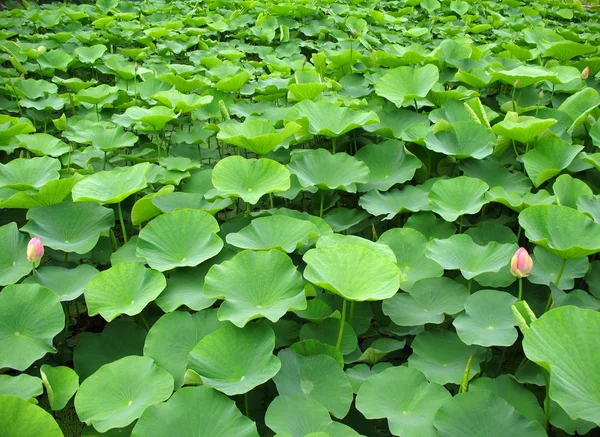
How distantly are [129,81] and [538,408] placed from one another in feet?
8.60

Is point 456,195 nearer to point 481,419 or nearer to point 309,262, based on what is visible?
point 309,262

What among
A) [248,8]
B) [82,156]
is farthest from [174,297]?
[248,8]

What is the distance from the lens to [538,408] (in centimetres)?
116

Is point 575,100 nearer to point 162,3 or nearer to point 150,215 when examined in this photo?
point 150,215

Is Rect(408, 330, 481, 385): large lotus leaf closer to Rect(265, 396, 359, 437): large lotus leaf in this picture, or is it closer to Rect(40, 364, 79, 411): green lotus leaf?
Rect(265, 396, 359, 437): large lotus leaf

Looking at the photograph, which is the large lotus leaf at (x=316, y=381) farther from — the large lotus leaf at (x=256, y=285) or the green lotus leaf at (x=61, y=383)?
the green lotus leaf at (x=61, y=383)

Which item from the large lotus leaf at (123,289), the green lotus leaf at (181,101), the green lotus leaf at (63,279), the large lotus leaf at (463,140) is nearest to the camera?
the large lotus leaf at (123,289)

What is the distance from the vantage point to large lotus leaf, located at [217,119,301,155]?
1.87m

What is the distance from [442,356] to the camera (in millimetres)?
1333

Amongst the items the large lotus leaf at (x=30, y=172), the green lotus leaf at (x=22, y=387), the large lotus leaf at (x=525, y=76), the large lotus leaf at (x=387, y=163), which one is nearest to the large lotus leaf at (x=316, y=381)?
the green lotus leaf at (x=22, y=387)

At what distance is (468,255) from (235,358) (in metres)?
0.72

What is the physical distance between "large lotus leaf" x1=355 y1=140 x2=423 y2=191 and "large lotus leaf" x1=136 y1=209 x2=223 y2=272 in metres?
0.64

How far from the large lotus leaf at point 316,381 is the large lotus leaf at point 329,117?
1008 millimetres

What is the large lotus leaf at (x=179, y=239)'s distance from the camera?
59.7 inches
